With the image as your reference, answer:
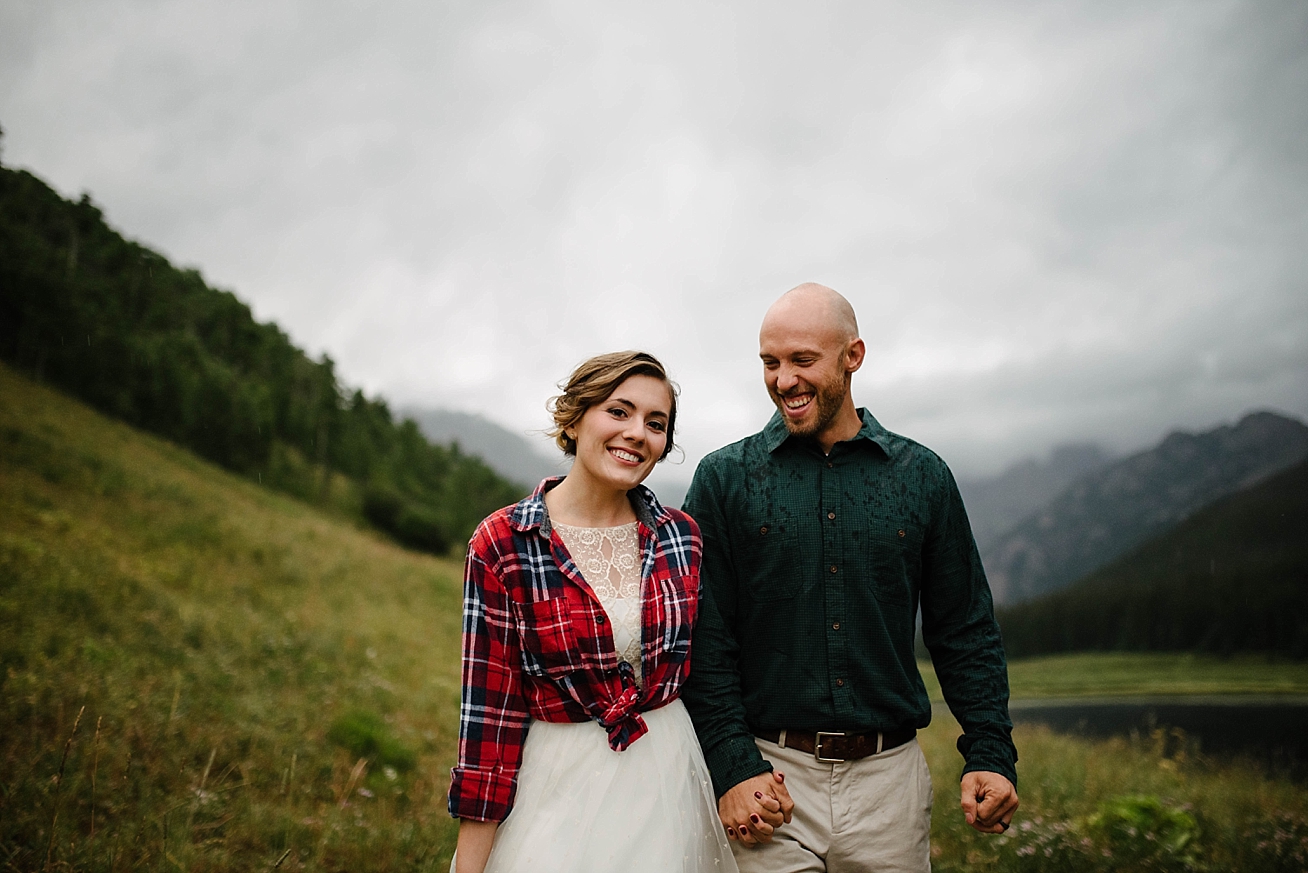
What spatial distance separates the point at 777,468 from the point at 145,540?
17745mm

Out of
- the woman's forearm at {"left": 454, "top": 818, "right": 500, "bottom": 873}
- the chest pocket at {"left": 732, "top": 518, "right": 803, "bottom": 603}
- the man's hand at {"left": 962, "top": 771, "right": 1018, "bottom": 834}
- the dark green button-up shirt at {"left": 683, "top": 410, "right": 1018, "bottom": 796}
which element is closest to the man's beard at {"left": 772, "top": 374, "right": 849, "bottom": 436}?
the dark green button-up shirt at {"left": 683, "top": 410, "right": 1018, "bottom": 796}

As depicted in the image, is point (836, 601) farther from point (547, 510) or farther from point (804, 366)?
point (547, 510)

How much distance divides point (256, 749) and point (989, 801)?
5.89 meters

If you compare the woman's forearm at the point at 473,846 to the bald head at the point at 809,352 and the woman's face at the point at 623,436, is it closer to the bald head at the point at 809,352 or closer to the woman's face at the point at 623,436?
the woman's face at the point at 623,436

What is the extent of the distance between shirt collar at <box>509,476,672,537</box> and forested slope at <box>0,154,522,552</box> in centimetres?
4612

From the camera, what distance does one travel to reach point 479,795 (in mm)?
2230

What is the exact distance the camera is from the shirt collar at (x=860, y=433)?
9.60ft

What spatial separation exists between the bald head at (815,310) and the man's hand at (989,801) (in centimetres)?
174

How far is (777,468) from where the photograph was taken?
294 centimetres

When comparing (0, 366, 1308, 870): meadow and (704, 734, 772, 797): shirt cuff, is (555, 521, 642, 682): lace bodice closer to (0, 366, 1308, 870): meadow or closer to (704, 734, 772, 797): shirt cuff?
(704, 734, 772, 797): shirt cuff

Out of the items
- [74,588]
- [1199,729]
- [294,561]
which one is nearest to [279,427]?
[294,561]

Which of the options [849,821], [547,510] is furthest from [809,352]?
[849,821]

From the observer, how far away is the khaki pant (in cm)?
259

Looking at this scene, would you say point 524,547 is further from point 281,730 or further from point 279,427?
point 279,427
